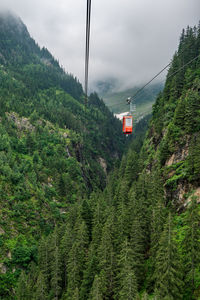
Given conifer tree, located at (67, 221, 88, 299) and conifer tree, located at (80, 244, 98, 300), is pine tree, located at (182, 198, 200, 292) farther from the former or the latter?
conifer tree, located at (67, 221, 88, 299)

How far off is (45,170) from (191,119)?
6377 cm

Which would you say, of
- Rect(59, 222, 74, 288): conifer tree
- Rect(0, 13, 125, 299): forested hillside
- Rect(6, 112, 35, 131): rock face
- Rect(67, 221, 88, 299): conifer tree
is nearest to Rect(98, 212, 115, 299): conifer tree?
Rect(67, 221, 88, 299): conifer tree

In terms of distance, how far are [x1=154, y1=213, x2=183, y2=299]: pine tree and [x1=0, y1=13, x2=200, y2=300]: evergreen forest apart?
110 millimetres

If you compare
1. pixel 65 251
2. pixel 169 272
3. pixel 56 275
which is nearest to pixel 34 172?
pixel 65 251

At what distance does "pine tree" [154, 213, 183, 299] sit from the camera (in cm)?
2472

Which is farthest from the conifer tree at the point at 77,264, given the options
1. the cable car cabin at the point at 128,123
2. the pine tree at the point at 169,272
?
the cable car cabin at the point at 128,123

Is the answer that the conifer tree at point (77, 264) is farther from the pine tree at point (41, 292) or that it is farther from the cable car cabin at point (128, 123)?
the cable car cabin at point (128, 123)

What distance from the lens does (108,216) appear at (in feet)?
134

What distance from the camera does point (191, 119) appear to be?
158 ft

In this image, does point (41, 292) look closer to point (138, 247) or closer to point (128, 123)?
point (138, 247)

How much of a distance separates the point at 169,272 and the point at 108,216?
56.0 ft

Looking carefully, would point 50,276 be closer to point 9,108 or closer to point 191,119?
point 191,119

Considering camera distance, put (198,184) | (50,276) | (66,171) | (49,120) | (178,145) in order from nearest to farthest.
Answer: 1. (198,184)
2. (50,276)
3. (178,145)
4. (66,171)
5. (49,120)

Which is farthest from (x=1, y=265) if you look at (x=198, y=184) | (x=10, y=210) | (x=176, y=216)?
(x=198, y=184)
